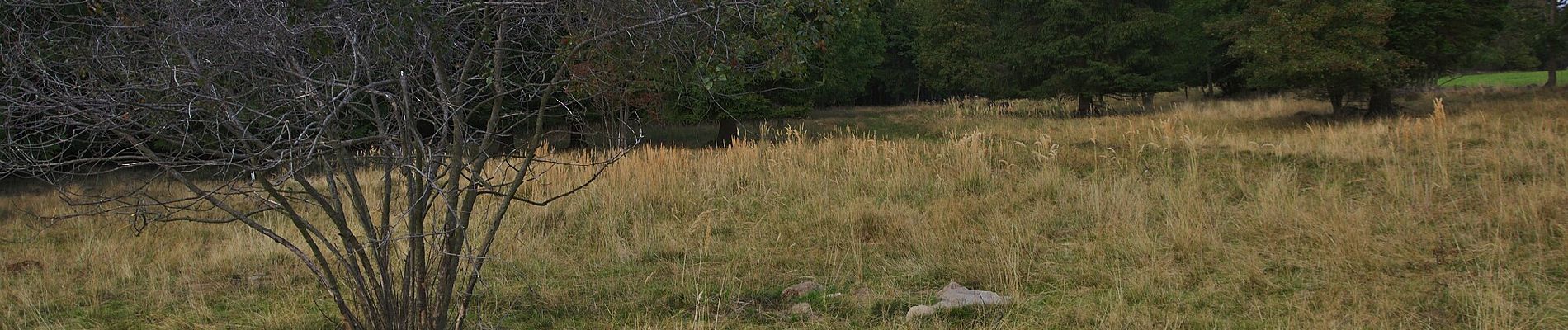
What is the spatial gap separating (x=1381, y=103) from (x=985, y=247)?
12309mm

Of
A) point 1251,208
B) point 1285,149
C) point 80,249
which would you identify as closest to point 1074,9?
point 1285,149

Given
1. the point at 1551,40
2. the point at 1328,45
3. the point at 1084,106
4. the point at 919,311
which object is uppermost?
the point at 1328,45

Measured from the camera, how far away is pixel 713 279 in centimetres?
575

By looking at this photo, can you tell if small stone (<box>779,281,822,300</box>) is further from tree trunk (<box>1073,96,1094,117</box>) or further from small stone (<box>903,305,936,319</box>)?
tree trunk (<box>1073,96,1094,117</box>)

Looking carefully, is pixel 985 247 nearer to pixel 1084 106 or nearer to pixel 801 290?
pixel 801 290

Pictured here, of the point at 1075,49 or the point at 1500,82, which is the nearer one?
the point at 1075,49

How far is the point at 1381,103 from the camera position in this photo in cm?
1521

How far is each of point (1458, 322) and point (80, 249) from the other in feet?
30.0

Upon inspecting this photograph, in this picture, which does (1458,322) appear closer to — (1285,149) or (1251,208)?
(1251,208)

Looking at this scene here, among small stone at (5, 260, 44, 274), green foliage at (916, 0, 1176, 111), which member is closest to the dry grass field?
small stone at (5, 260, 44, 274)

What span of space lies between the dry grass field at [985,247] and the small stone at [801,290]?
0.09 m

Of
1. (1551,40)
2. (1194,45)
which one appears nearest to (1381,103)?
(1551,40)

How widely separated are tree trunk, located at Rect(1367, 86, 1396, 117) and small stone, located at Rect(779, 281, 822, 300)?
43.2 ft

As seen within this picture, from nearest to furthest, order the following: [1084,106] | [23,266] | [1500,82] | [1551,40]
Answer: [23,266]
[1551,40]
[1084,106]
[1500,82]
